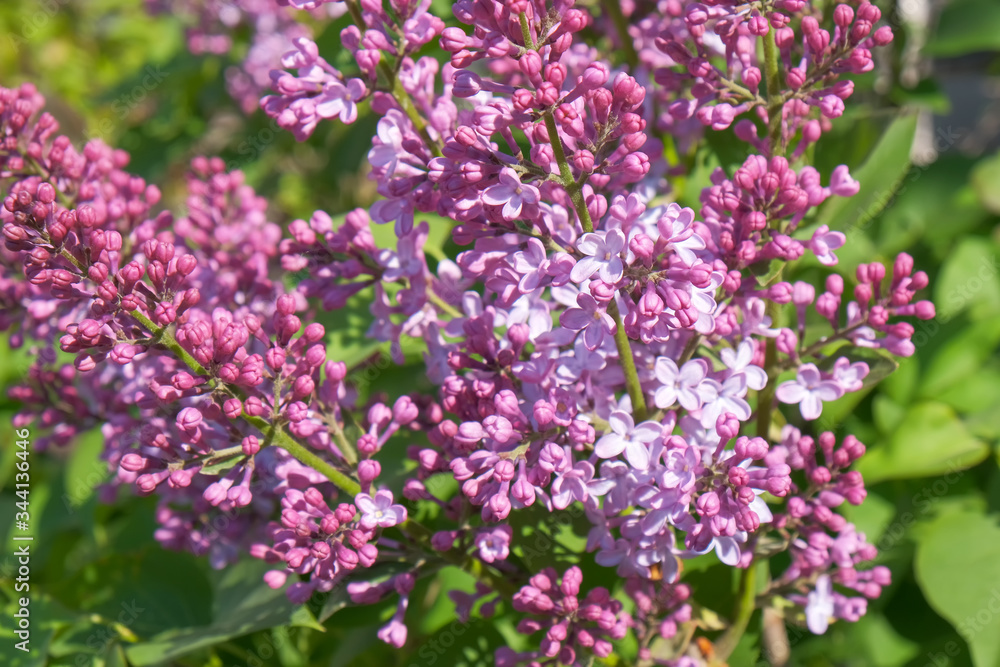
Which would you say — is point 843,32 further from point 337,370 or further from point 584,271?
point 337,370

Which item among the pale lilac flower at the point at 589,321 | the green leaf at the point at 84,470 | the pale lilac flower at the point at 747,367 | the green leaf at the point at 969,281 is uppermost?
the pale lilac flower at the point at 589,321

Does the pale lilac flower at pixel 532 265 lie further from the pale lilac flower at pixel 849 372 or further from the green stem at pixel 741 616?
the green stem at pixel 741 616

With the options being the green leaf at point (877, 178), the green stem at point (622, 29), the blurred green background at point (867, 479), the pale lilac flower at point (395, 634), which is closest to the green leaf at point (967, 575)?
the blurred green background at point (867, 479)


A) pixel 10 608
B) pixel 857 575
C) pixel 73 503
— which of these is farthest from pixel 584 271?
pixel 73 503

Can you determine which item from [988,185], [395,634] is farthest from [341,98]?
[988,185]

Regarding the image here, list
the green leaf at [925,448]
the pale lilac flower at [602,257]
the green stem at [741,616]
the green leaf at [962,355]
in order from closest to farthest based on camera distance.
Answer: the pale lilac flower at [602,257] < the green stem at [741,616] < the green leaf at [925,448] < the green leaf at [962,355]

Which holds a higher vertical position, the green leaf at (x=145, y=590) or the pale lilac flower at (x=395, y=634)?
the pale lilac flower at (x=395, y=634)

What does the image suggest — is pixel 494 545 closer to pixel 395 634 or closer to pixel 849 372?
pixel 395 634
